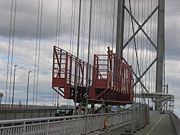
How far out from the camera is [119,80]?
31.1m

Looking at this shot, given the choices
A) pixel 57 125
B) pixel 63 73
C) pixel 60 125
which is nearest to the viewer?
pixel 57 125

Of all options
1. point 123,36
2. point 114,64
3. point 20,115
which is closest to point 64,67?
point 20,115

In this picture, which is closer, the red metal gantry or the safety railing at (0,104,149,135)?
the safety railing at (0,104,149,135)

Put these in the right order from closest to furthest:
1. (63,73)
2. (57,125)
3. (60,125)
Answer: (57,125)
(60,125)
(63,73)

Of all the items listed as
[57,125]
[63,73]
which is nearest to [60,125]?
[57,125]

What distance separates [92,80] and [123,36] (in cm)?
4302

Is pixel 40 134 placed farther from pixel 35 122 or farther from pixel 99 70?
pixel 99 70

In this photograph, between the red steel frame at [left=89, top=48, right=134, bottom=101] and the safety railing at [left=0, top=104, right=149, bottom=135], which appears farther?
the red steel frame at [left=89, top=48, right=134, bottom=101]

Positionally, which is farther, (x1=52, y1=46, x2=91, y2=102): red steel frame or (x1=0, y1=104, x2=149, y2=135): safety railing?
(x1=52, y1=46, x2=91, y2=102): red steel frame

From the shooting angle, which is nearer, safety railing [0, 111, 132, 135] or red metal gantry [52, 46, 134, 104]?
safety railing [0, 111, 132, 135]

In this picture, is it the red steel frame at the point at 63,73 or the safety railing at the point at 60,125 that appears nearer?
the safety railing at the point at 60,125

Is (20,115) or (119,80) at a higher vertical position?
(119,80)

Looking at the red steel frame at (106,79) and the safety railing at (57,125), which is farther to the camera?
the red steel frame at (106,79)

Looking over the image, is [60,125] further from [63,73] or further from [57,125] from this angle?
[63,73]
